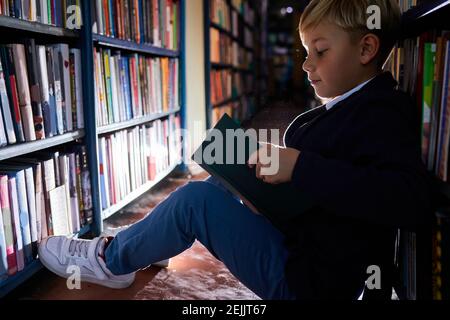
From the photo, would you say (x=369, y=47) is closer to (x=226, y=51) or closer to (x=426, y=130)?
(x=426, y=130)

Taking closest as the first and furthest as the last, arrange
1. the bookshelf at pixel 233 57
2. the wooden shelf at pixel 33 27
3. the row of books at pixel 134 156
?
the wooden shelf at pixel 33 27
the row of books at pixel 134 156
the bookshelf at pixel 233 57

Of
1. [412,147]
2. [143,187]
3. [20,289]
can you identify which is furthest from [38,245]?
[412,147]

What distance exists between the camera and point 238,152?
0.77 metres

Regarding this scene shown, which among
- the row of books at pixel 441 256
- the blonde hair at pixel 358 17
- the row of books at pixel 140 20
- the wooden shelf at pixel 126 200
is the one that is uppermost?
the row of books at pixel 140 20

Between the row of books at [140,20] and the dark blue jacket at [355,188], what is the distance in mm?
1005

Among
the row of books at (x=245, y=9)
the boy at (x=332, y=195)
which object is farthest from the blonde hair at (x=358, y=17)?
the row of books at (x=245, y=9)

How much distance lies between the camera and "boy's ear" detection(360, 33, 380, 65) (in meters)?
0.75

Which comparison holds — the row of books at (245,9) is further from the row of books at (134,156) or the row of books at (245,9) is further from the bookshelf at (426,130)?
the bookshelf at (426,130)

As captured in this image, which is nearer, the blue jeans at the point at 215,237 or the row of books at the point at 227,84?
the blue jeans at the point at 215,237

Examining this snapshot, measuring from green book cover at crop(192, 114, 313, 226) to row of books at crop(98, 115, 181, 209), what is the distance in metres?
0.84

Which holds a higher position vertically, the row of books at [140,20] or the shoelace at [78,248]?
the row of books at [140,20]

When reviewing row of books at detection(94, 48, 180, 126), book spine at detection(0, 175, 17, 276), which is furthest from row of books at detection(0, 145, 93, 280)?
row of books at detection(94, 48, 180, 126)

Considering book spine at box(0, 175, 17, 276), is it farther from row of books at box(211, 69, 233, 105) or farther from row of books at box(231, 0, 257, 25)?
row of books at box(231, 0, 257, 25)

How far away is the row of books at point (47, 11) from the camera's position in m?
1.00
